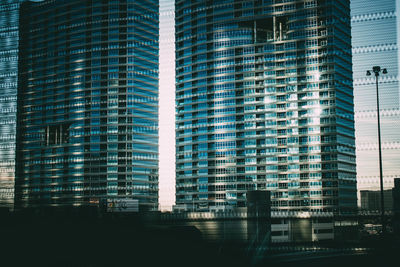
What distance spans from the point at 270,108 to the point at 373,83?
36.5 metres

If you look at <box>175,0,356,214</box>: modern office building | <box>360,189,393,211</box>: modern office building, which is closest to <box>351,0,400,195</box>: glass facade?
<box>360,189,393,211</box>: modern office building

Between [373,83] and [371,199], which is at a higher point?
[373,83]

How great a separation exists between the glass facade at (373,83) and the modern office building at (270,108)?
558cm

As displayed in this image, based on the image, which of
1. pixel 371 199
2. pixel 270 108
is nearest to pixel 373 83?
pixel 270 108

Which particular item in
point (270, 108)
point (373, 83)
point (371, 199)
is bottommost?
point (371, 199)

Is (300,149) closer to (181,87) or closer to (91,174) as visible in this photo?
(181,87)

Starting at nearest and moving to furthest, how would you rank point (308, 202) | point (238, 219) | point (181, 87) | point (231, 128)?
1. point (238, 219)
2. point (308, 202)
3. point (231, 128)
4. point (181, 87)

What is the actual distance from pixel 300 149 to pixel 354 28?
46390 mm

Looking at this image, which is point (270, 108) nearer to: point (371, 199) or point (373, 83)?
point (373, 83)

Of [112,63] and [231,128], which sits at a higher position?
[112,63]

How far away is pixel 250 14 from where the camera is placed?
177250mm

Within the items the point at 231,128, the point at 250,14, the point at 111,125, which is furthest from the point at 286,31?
the point at 111,125

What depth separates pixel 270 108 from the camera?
564ft

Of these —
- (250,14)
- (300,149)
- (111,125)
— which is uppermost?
(250,14)
